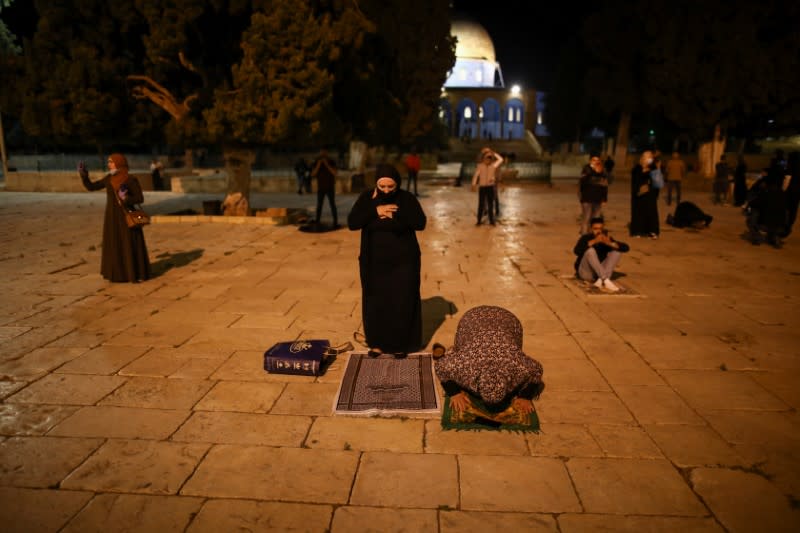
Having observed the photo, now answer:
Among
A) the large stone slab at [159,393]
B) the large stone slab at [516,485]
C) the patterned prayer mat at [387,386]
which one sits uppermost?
the patterned prayer mat at [387,386]

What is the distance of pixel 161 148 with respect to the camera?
4009cm

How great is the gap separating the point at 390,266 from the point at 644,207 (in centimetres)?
779

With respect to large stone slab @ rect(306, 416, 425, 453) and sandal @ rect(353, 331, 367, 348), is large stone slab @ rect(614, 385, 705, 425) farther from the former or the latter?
sandal @ rect(353, 331, 367, 348)

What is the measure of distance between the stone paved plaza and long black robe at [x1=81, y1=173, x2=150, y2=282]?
0.27 meters

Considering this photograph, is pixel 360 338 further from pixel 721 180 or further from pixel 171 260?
pixel 721 180

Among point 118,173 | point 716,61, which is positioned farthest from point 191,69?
point 716,61

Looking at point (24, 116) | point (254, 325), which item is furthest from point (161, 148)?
point (254, 325)

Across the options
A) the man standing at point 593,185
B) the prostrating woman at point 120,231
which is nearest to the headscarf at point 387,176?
the prostrating woman at point 120,231

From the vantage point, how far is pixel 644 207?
10609 millimetres

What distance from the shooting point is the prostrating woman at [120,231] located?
708 centimetres

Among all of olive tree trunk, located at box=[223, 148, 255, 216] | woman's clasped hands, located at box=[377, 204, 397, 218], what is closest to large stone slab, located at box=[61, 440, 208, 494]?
woman's clasped hands, located at box=[377, 204, 397, 218]

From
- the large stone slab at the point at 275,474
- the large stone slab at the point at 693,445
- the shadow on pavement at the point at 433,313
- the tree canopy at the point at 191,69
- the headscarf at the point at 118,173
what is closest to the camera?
the large stone slab at the point at 275,474

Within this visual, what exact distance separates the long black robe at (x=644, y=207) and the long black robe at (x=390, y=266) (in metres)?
7.55

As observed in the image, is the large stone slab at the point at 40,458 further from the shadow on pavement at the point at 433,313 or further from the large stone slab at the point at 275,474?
the shadow on pavement at the point at 433,313
